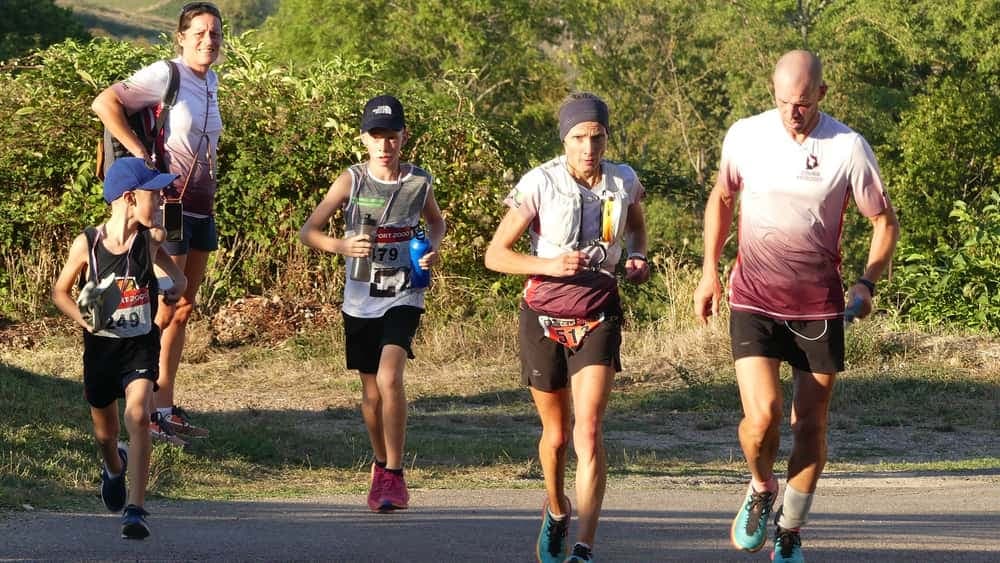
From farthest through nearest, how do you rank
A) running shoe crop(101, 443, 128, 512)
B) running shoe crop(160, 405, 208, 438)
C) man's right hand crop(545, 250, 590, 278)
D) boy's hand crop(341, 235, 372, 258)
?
running shoe crop(160, 405, 208, 438) → boy's hand crop(341, 235, 372, 258) → running shoe crop(101, 443, 128, 512) → man's right hand crop(545, 250, 590, 278)

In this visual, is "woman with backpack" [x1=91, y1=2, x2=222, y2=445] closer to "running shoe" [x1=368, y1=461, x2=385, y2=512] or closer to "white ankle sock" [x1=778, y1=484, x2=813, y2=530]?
"running shoe" [x1=368, y1=461, x2=385, y2=512]

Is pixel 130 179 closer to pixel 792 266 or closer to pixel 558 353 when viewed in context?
pixel 558 353

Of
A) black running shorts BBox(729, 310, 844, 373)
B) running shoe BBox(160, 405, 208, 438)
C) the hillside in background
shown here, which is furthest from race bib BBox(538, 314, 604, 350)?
the hillside in background

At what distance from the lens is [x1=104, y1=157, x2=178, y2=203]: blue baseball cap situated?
7.12 metres

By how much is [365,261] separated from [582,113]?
182 cm

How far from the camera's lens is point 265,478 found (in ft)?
30.5

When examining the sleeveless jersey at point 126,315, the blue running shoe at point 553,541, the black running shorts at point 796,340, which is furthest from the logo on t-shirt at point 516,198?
the sleeveless jersey at point 126,315

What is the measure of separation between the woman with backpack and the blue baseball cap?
55.4 inches

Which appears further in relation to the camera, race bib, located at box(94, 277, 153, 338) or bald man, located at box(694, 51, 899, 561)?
race bib, located at box(94, 277, 153, 338)

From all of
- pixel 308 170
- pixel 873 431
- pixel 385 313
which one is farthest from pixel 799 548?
pixel 308 170

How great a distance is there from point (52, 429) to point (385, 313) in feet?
8.69

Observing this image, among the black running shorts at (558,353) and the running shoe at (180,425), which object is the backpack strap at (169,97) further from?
the black running shorts at (558,353)

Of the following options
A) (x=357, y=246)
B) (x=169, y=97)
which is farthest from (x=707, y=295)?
(x=169, y=97)

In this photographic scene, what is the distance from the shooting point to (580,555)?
6.18 metres
